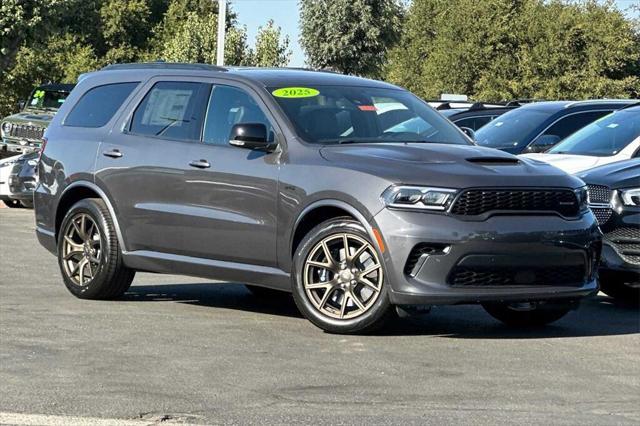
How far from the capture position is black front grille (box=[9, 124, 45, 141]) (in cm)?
3045

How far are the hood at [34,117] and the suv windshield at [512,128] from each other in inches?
662

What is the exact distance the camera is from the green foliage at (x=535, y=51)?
66.2 meters

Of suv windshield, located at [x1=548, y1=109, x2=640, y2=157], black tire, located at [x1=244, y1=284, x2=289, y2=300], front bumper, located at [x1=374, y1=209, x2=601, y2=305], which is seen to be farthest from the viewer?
suv windshield, located at [x1=548, y1=109, x2=640, y2=157]

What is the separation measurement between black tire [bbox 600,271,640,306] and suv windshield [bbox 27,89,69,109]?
2355 centimetres

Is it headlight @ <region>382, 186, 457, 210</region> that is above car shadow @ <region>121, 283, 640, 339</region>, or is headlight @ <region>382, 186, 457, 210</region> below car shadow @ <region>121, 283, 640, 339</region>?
above

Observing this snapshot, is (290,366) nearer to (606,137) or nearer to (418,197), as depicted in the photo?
(418,197)

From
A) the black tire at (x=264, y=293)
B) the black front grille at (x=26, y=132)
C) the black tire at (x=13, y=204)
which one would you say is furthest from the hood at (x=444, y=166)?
the black front grille at (x=26, y=132)

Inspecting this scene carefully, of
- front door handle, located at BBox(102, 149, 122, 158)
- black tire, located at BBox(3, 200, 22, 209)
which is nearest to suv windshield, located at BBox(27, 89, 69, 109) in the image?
black tire, located at BBox(3, 200, 22, 209)

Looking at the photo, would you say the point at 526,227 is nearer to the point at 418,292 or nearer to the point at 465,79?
the point at 418,292

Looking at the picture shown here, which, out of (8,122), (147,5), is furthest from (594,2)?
(8,122)

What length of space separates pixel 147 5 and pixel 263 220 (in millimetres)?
73589

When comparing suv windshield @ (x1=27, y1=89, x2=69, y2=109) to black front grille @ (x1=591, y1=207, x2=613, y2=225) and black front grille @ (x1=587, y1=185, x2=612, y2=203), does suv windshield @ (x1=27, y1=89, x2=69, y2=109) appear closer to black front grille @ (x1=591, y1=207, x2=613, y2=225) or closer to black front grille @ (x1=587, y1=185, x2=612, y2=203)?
black front grille @ (x1=587, y1=185, x2=612, y2=203)

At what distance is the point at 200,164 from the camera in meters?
9.03

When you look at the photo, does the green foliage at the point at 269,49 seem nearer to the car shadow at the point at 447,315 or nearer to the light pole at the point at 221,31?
the light pole at the point at 221,31
